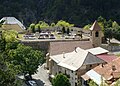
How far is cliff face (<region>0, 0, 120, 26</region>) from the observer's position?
12262 cm

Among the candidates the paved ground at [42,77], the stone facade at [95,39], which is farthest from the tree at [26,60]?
the stone facade at [95,39]

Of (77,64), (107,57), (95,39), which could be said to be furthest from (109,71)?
(95,39)

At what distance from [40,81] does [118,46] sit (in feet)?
65.0

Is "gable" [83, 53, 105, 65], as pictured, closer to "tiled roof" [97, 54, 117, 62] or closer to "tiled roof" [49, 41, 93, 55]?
"tiled roof" [97, 54, 117, 62]

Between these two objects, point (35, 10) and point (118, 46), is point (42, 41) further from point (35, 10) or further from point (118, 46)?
point (35, 10)

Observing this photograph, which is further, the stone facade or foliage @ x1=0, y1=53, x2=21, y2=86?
the stone facade

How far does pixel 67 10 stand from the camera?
126750 millimetres

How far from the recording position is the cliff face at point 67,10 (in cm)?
12262

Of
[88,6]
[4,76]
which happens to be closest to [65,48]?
[4,76]

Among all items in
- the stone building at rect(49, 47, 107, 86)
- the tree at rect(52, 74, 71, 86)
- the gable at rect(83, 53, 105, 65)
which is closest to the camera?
the tree at rect(52, 74, 71, 86)

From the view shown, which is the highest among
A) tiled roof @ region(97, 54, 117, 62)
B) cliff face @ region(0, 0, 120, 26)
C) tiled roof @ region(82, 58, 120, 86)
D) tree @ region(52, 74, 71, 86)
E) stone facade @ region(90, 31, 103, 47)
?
cliff face @ region(0, 0, 120, 26)

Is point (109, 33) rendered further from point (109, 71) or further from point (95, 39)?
point (109, 71)

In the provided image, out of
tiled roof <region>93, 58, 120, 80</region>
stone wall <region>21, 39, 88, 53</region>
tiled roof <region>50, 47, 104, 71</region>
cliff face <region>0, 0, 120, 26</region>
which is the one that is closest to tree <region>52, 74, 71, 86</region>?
tiled roof <region>50, 47, 104, 71</region>

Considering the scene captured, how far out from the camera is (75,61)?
51969 millimetres
